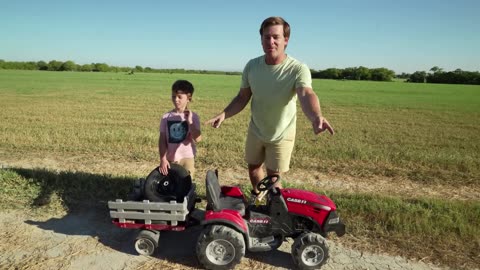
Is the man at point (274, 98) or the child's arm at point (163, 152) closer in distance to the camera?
the man at point (274, 98)

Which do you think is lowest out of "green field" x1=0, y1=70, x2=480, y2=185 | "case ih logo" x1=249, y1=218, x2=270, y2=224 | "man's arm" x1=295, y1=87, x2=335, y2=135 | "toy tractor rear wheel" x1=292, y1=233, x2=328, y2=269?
"green field" x1=0, y1=70, x2=480, y2=185

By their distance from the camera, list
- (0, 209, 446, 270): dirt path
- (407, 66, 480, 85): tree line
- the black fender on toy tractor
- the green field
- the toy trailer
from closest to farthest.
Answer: (0, 209, 446, 270): dirt path, the toy trailer, the black fender on toy tractor, the green field, (407, 66, 480, 85): tree line

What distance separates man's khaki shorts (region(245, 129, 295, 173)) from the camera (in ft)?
13.6

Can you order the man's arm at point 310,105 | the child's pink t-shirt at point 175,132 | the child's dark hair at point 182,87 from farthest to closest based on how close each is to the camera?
the child's pink t-shirt at point 175,132, the child's dark hair at point 182,87, the man's arm at point 310,105

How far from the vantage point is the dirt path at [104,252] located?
3533 mm

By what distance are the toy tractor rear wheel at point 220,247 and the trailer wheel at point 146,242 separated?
52 centimetres

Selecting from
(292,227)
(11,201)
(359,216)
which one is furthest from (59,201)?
(359,216)

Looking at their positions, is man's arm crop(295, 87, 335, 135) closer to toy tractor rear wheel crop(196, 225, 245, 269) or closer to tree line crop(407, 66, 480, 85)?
toy tractor rear wheel crop(196, 225, 245, 269)

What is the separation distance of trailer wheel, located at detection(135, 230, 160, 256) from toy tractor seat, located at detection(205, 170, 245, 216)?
0.65 m

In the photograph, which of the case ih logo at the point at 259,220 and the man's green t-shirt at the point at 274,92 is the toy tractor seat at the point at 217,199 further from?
Result: the man's green t-shirt at the point at 274,92

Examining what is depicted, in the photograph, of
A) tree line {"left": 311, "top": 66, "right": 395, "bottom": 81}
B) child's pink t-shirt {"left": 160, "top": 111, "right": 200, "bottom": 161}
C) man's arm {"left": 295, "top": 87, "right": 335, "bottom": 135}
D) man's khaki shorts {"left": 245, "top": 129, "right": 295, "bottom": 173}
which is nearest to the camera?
man's arm {"left": 295, "top": 87, "right": 335, "bottom": 135}

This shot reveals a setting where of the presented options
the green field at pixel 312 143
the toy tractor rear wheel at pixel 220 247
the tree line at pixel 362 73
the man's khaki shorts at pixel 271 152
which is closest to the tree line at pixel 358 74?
the tree line at pixel 362 73

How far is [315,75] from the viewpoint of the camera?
94.8 meters

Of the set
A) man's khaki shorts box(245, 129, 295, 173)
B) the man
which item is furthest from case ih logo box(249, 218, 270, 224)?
man's khaki shorts box(245, 129, 295, 173)
